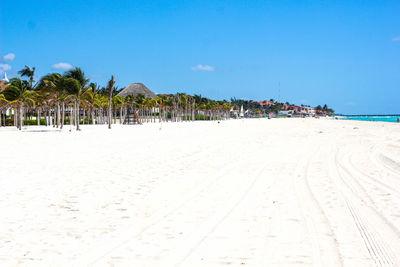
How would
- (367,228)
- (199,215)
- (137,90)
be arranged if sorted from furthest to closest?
(137,90) < (199,215) < (367,228)

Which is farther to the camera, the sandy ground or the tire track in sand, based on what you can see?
the sandy ground

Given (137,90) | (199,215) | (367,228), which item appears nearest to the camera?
(367,228)

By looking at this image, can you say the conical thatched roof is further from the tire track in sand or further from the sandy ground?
the tire track in sand

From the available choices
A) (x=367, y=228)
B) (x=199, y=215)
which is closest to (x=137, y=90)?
(x=199, y=215)

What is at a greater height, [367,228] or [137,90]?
[137,90]

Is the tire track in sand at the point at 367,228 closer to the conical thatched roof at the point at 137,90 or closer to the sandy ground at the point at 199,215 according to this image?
the sandy ground at the point at 199,215

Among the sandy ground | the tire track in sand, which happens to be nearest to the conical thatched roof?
the sandy ground

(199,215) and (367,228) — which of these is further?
(199,215)

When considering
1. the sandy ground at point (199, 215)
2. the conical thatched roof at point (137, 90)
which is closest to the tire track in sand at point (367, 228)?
the sandy ground at point (199, 215)

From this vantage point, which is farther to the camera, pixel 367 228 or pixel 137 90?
pixel 137 90

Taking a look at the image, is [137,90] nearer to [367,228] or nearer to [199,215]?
[199,215]

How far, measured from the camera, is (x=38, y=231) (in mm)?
3820

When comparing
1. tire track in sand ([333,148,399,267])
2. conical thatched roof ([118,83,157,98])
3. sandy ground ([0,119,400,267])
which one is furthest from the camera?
conical thatched roof ([118,83,157,98])

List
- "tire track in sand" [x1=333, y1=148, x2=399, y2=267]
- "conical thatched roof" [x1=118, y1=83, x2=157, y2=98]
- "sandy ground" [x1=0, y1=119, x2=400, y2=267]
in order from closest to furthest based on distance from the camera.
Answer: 1. "tire track in sand" [x1=333, y1=148, x2=399, y2=267]
2. "sandy ground" [x1=0, y1=119, x2=400, y2=267]
3. "conical thatched roof" [x1=118, y1=83, x2=157, y2=98]
